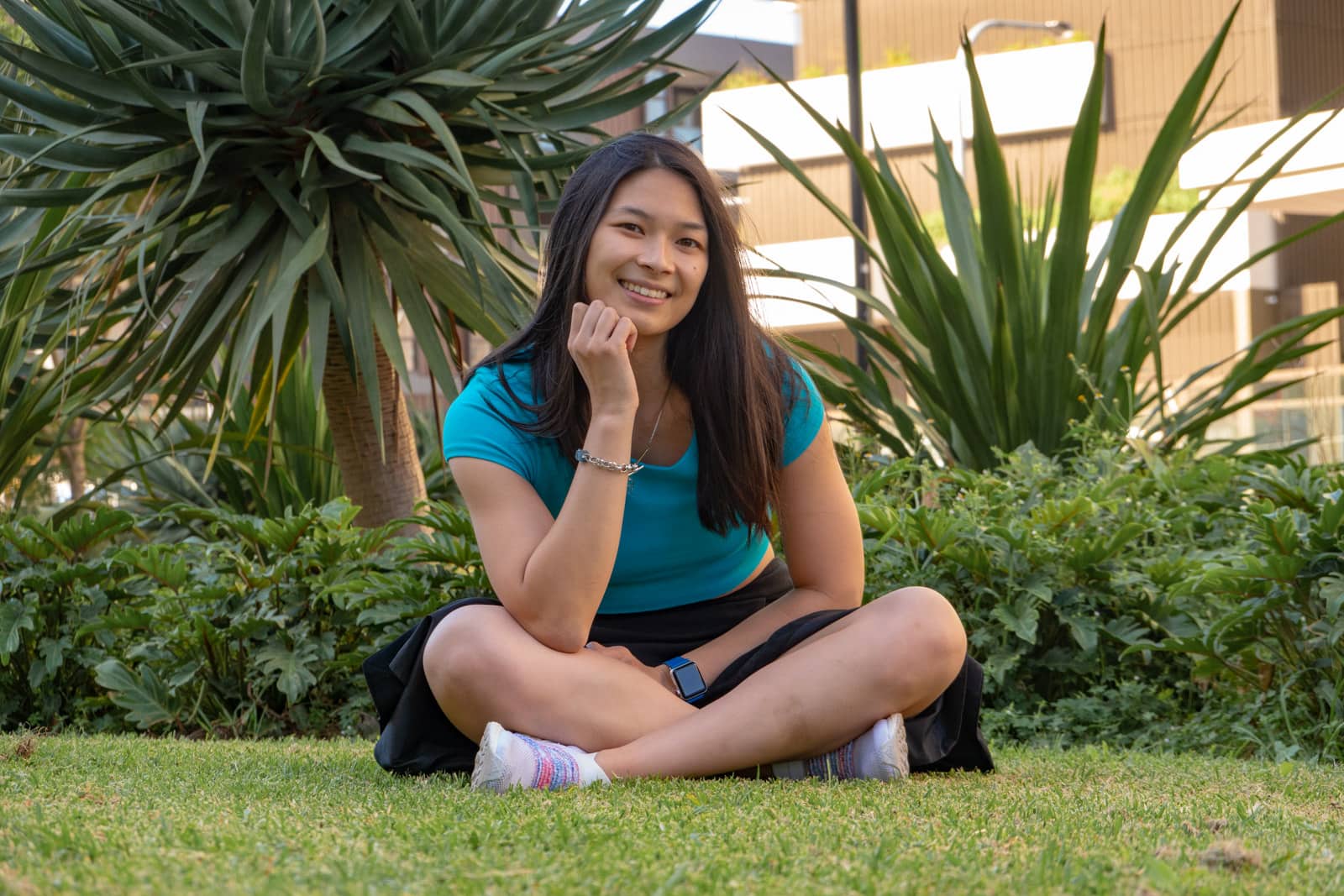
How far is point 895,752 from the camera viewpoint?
2082 mm

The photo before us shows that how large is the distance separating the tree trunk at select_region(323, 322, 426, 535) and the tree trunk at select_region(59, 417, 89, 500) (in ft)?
11.1

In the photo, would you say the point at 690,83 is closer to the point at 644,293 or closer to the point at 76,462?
the point at 76,462

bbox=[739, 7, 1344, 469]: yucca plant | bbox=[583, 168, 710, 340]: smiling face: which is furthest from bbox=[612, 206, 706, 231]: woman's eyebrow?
bbox=[739, 7, 1344, 469]: yucca plant

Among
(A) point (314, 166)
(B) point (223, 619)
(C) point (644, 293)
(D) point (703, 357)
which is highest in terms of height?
(A) point (314, 166)

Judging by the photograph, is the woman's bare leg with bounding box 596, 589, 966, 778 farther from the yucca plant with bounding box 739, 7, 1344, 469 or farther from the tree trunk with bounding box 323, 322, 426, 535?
the tree trunk with bounding box 323, 322, 426, 535

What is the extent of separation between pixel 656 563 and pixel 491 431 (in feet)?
1.16

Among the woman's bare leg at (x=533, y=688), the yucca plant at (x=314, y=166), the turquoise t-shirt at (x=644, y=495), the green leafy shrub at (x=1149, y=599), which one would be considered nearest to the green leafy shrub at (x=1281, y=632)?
the green leafy shrub at (x=1149, y=599)

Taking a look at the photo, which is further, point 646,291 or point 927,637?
point 646,291

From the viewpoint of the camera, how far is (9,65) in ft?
14.6

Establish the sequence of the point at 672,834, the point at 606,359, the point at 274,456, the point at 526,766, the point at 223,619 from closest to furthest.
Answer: the point at 672,834
the point at 526,766
the point at 606,359
the point at 223,619
the point at 274,456

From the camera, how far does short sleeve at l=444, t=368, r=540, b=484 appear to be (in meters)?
2.21

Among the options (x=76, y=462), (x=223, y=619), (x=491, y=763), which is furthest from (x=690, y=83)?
(x=491, y=763)

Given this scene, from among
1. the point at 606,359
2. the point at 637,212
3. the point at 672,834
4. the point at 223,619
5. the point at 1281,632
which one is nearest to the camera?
the point at 672,834

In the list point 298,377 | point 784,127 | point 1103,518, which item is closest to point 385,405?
point 298,377
